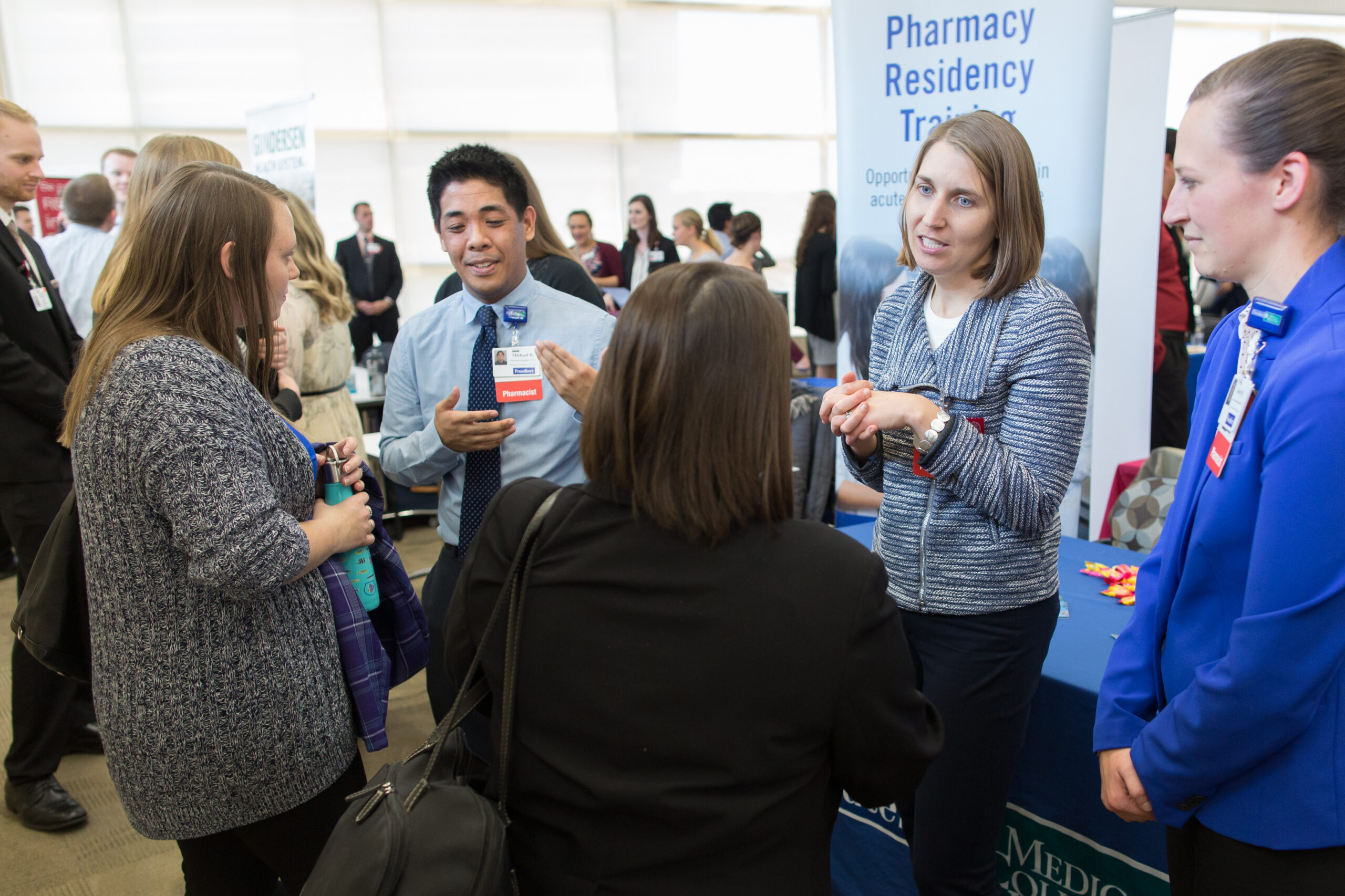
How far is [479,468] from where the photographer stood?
6.05 ft

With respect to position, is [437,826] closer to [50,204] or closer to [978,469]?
[978,469]

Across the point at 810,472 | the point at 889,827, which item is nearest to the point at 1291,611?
the point at 889,827

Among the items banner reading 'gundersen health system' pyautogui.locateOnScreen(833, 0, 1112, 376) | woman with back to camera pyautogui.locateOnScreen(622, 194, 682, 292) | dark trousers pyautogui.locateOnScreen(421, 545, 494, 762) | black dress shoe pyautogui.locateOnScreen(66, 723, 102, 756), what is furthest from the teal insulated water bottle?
woman with back to camera pyautogui.locateOnScreen(622, 194, 682, 292)

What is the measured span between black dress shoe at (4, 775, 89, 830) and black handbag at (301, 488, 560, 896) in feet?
6.79

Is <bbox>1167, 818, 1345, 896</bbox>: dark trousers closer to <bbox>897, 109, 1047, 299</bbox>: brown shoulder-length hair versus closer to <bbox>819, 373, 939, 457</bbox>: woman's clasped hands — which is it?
<bbox>819, 373, 939, 457</bbox>: woman's clasped hands

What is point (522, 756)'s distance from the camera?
3.21ft

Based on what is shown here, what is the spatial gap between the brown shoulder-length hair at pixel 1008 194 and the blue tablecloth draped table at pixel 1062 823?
2.59ft

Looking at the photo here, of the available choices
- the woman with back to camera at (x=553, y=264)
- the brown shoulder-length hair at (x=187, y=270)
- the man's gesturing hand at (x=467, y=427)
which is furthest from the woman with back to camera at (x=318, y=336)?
the brown shoulder-length hair at (x=187, y=270)

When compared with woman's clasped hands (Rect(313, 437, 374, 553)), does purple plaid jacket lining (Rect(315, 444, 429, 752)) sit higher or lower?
lower

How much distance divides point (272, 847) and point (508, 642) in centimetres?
71

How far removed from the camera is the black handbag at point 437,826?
89 cm

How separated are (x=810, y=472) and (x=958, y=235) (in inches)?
83.3

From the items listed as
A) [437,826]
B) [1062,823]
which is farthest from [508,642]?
[1062,823]

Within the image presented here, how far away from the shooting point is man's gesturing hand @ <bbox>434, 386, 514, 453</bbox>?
1.71 metres
